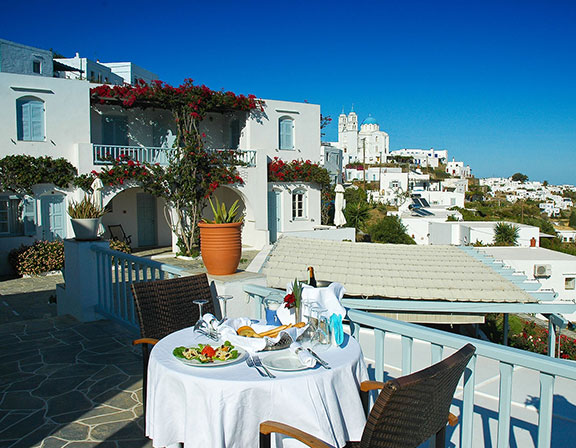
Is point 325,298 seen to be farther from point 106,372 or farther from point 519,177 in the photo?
point 519,177

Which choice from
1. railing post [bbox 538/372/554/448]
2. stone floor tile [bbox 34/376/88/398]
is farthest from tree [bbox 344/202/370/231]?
railing post [bbox 538/372/554/448]

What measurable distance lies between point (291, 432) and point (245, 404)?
0.29m

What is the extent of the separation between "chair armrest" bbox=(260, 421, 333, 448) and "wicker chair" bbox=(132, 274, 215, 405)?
134cm

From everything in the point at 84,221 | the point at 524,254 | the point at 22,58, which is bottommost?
the point at 524,254

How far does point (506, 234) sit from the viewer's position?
2775 centimetres

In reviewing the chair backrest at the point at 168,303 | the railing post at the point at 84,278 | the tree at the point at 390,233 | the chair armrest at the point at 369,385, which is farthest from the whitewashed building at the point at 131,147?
the chair armrest at the point at 369,385

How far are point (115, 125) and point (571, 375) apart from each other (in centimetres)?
1888

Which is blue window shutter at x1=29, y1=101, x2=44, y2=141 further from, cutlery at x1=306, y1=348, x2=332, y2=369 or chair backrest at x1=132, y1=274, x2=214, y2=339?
cutlery at x1=306, y1=348, x2=332, y2=369

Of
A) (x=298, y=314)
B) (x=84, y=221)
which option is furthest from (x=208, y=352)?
(x=84, y=221)

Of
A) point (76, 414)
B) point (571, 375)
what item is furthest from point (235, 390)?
point (76, 414)

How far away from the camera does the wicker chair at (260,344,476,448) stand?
1.75 m

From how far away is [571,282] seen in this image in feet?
66.3

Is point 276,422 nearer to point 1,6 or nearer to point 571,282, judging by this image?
point 571,282

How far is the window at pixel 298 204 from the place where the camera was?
2134 centimetres
